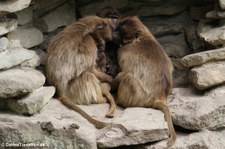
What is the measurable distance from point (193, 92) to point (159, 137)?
960 mm

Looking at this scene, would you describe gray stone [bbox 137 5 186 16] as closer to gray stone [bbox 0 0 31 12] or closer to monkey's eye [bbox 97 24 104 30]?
monkey's eye [bbox 97 24 104 30]

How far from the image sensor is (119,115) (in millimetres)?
5711

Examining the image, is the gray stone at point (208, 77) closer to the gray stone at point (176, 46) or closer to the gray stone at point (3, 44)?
the gray stone at point (176, 46)

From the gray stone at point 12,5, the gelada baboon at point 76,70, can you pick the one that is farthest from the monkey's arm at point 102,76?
the gray stone at point 12,5

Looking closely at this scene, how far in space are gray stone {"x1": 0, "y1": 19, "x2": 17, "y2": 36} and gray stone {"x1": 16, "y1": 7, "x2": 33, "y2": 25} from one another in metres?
0.36

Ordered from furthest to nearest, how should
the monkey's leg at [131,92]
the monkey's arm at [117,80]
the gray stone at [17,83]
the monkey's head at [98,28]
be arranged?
the monkey's head at [98,28] → the monkey's arm at [117,80] → the monkey's leg at [131,92] → the gray stone at [17,83]

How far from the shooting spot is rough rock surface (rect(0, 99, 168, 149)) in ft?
17.3

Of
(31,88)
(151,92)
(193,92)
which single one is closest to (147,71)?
(151,92)

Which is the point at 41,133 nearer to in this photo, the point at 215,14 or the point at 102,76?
the point at 102,76

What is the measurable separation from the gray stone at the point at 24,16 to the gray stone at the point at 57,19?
1.07ft

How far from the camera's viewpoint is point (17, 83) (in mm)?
5227

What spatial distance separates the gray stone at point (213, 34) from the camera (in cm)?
635

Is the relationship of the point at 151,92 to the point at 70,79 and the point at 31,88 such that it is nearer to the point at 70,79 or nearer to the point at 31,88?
the point at 70,79

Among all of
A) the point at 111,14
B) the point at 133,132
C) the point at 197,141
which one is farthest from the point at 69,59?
the point at 197,141
